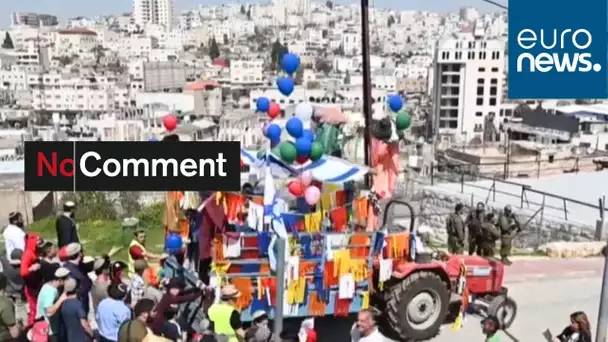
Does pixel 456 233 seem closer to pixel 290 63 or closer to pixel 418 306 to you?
pixel 418 306

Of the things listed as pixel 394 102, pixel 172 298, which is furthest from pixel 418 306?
pixel 172 298

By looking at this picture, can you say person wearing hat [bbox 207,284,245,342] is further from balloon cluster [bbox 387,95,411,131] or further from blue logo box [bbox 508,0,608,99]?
blue logo box [bbox 508,0,608,99]

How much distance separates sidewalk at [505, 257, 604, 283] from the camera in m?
11.6

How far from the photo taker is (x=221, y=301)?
271 inches

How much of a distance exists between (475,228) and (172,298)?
232 inches

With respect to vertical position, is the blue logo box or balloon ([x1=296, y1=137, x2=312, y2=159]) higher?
the blue logo box

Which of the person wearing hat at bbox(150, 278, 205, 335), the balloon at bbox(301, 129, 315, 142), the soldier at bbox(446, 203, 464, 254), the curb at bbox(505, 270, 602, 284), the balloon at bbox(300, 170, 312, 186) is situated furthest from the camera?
the soldier at bbox(446, 203, 464, 254)

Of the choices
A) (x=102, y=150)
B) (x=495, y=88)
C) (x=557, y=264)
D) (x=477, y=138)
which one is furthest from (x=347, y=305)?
→ (x=495, y=88)

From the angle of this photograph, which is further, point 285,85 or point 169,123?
point 285,85

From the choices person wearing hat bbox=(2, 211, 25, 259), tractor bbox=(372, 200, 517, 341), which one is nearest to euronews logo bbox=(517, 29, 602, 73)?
tractor bbox=(372, 200, 517, 341)

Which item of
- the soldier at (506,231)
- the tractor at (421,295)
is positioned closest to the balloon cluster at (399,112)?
the tractor at (421,295)

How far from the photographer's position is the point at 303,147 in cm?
828

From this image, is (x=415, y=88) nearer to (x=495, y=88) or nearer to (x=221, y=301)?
(x=495, y=88)

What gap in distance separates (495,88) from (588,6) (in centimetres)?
12596
